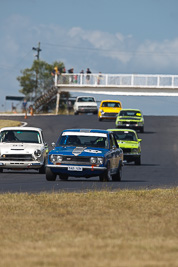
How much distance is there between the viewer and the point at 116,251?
10.1 m

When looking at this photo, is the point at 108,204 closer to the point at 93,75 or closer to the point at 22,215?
the point at 22,215

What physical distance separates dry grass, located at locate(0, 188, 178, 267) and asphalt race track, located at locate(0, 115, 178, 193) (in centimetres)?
254

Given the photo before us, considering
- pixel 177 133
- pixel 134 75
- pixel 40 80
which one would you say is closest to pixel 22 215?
pixel 177 133

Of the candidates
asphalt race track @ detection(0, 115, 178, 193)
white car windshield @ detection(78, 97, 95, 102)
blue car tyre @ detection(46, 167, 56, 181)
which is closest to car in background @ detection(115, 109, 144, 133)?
asphalt race track @ detection(0, 115, 178, 193)

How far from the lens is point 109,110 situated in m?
65.6

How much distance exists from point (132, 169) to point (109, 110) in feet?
114

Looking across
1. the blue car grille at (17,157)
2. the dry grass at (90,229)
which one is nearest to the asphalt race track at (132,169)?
the blue car grille at (17,157)

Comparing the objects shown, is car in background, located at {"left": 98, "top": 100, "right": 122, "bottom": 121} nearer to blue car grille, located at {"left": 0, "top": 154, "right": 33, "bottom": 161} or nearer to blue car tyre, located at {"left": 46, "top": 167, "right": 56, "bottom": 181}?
blue car grille, located at {"left": 0, "top": 154, "right": 33, "bottom": 161}

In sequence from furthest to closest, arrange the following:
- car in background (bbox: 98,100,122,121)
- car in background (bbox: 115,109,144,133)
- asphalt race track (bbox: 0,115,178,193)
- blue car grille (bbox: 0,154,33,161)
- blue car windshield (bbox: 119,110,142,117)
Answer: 1. car in background (bbox: 98,100,122,121)
2. blue car windshield (bbox: 119,110,142,117)
3. car in background (bbox: 115,109,144,133)
4. blue car grille (bbox: 0,154,33,161)
5. asphalt race track (bbox: 0,115,178,193)

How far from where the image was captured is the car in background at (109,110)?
64.5 meters

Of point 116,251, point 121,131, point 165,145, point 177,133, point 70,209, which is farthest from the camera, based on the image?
point 177,133

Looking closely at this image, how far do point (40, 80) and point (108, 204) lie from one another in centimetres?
11340

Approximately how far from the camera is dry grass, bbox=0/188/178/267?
951cm

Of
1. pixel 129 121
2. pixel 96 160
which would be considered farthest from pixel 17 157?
pixel 129 121
